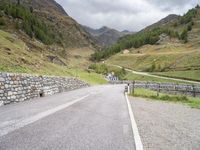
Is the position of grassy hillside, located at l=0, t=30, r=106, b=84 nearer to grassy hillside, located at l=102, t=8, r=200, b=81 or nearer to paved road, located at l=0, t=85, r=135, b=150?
paved road, located at l=0, t=85, r=135, b=150

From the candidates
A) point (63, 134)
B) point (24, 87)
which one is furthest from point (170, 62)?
point (63, 134)

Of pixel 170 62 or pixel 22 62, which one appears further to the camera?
pixel 170 62

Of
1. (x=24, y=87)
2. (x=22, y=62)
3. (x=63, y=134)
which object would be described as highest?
(x=22, y=62)

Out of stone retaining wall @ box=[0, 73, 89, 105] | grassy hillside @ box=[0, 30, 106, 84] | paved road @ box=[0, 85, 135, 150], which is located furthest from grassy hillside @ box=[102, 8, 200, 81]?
paved road @ box=[0, 85, 135, 150]

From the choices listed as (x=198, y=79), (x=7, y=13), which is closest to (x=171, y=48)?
(x=7, y=13)

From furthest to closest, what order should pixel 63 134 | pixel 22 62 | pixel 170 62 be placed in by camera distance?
pixel 170 62 → pixel 22 62 → pixel 63 134

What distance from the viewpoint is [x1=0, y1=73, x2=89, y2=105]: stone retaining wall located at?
1839 cm

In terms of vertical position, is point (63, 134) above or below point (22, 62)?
below

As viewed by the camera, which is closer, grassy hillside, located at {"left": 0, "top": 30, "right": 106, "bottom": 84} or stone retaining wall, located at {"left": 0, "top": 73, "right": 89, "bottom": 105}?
stone retaining wall, located at {"left": 0, "top": 73, "right": 89, "bottom": 105}

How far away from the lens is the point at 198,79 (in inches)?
2857

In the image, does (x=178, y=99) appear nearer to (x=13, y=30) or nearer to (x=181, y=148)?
(x=181, y=148)

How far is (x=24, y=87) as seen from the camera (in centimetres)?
2155

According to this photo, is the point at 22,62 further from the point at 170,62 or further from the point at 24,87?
the point at 170,62

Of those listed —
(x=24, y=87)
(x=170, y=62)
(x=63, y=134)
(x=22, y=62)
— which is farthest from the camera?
(x=170, y=62)
